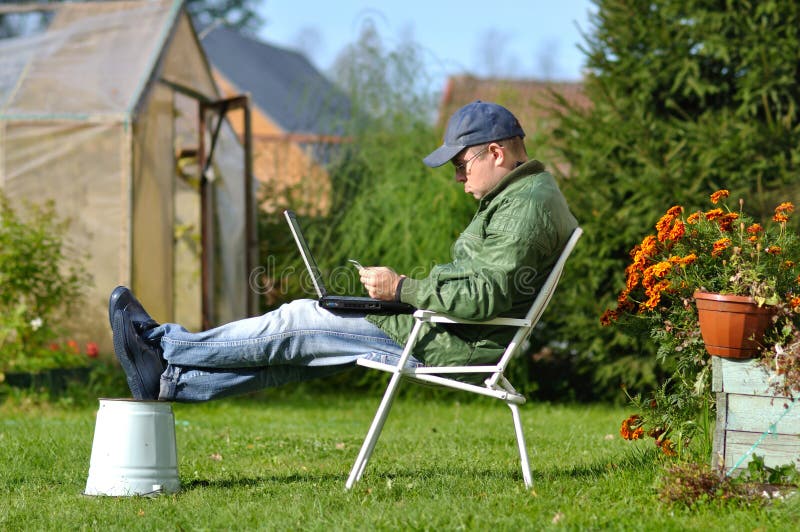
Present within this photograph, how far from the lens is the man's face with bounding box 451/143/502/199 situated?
398cm

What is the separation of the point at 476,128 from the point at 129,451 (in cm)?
183

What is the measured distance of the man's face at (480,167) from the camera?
3982 mm

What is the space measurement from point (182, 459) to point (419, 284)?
1.82 metres

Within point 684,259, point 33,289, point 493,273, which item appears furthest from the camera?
point 33,289

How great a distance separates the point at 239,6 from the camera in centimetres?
3494

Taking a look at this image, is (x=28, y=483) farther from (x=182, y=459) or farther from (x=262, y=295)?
(x=262, y=295)

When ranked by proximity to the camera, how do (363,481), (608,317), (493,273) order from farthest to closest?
(608,317)
(363,481)
(493,273)

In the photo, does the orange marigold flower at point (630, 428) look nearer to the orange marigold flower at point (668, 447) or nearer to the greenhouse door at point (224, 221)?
the orange marigold flower at point (668, 447)

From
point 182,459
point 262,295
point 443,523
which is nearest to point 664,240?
point 443,523

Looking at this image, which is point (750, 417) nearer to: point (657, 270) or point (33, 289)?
point (657, 270)

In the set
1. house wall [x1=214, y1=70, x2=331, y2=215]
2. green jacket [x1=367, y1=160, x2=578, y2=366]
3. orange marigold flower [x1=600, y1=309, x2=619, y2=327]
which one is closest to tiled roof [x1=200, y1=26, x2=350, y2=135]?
house wall [x1=214, y1=70, x2=331, y2=215]

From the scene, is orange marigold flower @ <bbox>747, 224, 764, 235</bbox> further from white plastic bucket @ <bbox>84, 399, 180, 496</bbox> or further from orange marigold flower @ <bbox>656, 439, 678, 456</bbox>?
white plastic bucket @ <bbox>84, 399, 180, 496</bbox>

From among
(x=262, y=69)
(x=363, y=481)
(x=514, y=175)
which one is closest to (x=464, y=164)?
(x=514, y=175)

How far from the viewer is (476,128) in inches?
156
